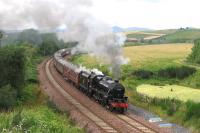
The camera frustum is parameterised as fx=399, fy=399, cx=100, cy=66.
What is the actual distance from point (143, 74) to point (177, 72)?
6.56 m

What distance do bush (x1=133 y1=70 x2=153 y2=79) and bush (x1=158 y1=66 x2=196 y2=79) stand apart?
7.44ft

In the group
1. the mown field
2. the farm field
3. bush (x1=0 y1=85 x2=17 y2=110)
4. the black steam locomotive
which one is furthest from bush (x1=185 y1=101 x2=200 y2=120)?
the farm field

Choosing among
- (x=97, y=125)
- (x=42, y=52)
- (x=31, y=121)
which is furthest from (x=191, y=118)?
(x=42, y=52)

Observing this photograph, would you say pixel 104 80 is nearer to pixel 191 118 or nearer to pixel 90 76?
pixel 90 76

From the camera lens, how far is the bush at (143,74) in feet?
226

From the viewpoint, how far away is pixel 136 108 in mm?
42156

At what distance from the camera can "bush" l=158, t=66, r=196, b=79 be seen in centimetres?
7081

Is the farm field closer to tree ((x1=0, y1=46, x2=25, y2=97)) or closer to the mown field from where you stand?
the mown field

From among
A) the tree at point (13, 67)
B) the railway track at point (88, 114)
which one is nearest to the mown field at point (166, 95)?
the railway track at point (88, 114)

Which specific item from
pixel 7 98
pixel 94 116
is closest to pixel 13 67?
pixel 7 98

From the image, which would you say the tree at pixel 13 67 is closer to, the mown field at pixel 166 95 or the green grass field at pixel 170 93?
the mown field at pixel 166 95

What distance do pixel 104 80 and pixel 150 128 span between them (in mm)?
12160

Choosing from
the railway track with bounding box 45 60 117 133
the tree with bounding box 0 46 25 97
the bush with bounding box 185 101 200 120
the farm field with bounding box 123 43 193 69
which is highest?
the tree with bounding box 0 46 25 97

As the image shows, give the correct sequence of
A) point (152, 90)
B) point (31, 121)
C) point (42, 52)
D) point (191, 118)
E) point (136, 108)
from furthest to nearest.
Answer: point (42, 52) → point (152, 90) → point (136, 108) → point (191, 118) → point (31, 121)
